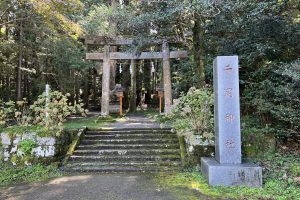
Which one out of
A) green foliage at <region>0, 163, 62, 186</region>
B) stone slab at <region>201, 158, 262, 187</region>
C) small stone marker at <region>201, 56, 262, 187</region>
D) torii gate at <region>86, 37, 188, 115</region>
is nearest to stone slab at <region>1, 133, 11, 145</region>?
green foliage at <region>0, 163, 62, 186</region>

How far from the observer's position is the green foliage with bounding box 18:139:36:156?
21.3 ft

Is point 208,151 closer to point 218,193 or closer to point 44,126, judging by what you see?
point 218,193

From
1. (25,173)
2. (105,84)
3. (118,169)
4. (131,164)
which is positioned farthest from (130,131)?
(105,84)

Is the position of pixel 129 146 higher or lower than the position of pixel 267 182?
higher

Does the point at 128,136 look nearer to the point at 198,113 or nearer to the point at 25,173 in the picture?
the point at 198,113

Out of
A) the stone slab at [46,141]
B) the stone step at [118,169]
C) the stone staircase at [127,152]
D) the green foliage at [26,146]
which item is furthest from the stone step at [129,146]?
the green foliage at [26,146]

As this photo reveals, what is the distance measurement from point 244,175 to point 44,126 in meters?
4.69

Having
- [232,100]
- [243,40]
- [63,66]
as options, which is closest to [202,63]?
[243,40]

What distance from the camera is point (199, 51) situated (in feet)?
28.1

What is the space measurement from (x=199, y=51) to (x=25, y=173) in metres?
5.68

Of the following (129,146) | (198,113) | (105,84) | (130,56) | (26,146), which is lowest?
(129,146)

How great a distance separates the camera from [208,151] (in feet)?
20.9

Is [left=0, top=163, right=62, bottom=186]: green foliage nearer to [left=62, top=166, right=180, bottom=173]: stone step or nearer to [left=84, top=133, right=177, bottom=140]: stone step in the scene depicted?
[left=62, top=166, right=180, bottom=173]: stone step

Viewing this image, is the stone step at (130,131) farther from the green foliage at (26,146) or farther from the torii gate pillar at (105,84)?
the torii gate pillar at (105,84)
